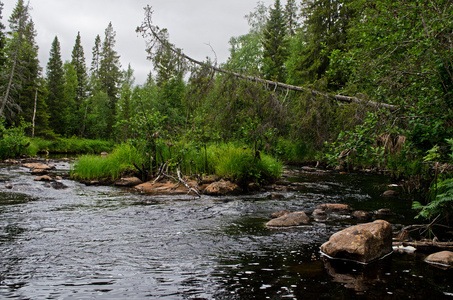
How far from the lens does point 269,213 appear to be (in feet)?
26.1

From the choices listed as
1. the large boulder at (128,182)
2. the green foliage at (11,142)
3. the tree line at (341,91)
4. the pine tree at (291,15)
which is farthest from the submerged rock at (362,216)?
the pine tree at (291,15)

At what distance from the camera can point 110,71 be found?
209 ft

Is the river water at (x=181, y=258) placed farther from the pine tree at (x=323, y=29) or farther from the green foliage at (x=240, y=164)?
the pine tree at (x=323, y=29)

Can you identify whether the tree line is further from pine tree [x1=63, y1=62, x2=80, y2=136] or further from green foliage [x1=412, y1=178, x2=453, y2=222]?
pine tree [x1=63, y1=62, x2=80, y2=136]

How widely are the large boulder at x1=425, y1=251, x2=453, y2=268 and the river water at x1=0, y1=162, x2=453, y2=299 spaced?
0.45 ft

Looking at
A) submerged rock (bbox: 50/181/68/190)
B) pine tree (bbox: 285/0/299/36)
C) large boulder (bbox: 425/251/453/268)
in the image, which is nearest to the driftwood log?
large boulder (bbox: 425/251/453/268)

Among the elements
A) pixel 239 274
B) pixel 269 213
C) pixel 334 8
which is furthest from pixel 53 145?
pixel 239 274

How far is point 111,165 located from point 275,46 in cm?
3034

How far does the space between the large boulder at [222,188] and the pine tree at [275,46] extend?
27.3m

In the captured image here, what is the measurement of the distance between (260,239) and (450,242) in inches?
122

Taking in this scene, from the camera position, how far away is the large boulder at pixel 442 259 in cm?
434

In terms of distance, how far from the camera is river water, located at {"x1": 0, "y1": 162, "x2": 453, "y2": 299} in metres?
3.61

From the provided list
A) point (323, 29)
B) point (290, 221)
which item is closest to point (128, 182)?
point (290, 221)

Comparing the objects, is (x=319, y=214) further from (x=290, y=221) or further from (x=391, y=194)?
(x=391, y=194)
